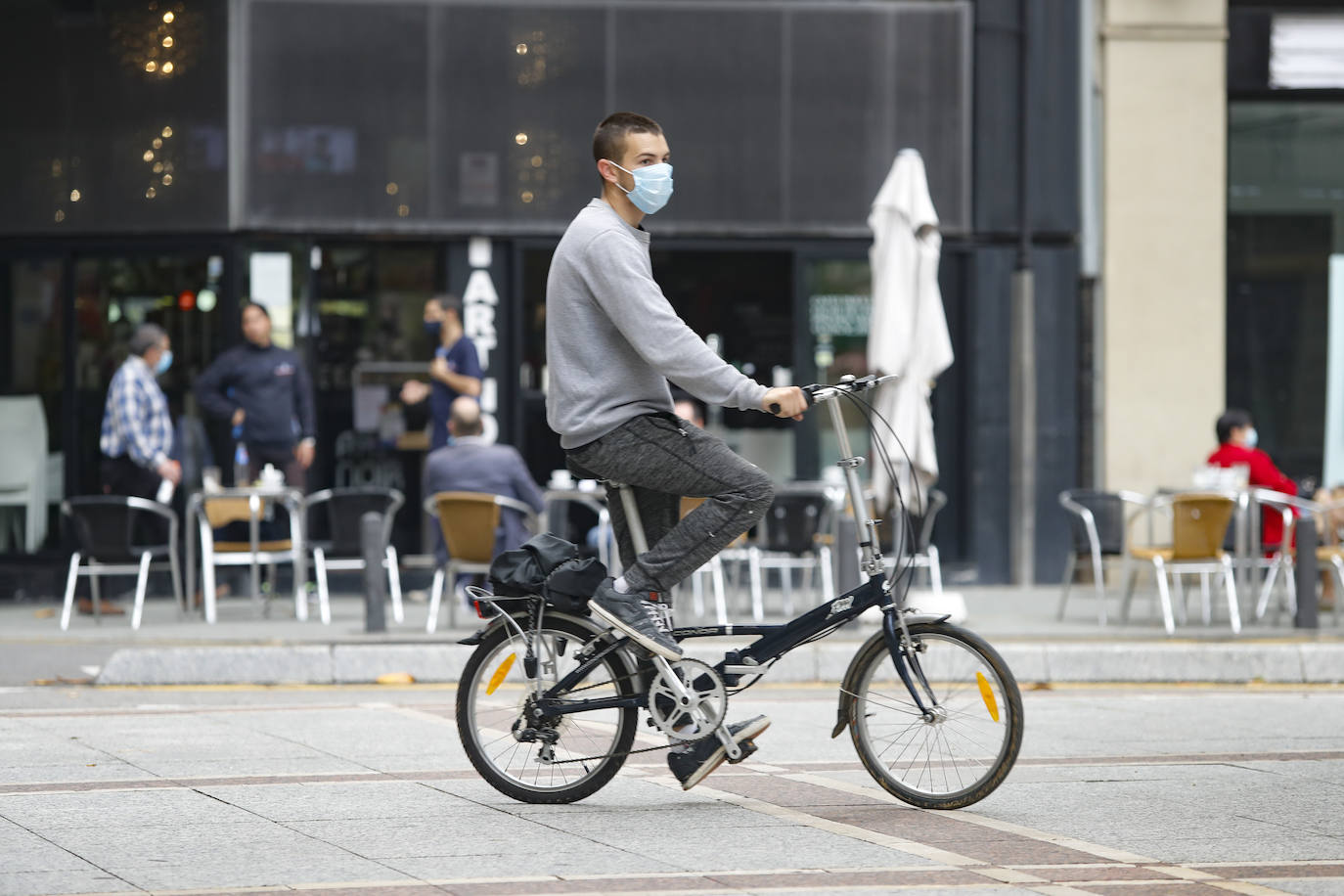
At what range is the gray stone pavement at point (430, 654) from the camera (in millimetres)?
9812

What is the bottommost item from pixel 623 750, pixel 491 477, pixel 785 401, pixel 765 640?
pixel 623 750

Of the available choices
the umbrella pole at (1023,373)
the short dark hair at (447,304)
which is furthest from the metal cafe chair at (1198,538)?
the short dark hair at (447,304)

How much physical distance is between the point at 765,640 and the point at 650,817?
25.4 inches

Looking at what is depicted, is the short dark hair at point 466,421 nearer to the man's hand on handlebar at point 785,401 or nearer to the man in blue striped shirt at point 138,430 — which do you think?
the man in blue striped shirt at point 138,430

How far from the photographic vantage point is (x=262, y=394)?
13.0 m

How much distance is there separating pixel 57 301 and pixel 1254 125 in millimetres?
9790

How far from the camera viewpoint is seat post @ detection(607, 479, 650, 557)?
5738mm

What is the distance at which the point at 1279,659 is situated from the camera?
10.2m

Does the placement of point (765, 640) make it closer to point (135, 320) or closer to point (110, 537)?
point (110, 537)

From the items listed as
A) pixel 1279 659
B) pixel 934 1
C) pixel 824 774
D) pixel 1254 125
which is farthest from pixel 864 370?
pixel 824 774

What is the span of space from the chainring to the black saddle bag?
0.35 metres

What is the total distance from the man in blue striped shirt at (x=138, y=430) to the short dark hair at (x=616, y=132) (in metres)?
7.17

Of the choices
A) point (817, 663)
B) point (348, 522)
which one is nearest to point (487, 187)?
point (348, 522)

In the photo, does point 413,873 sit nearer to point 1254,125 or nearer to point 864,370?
point 864,370
